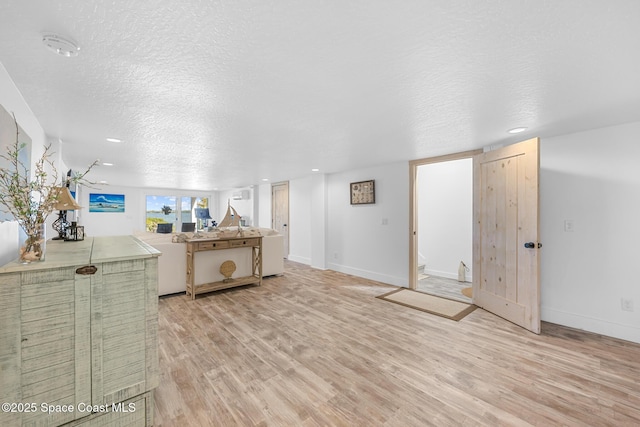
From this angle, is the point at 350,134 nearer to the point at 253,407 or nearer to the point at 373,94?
the point at 373,94

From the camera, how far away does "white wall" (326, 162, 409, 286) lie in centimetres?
445

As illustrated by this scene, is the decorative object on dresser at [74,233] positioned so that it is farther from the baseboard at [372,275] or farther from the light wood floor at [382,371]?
the baseboard at [372,275]

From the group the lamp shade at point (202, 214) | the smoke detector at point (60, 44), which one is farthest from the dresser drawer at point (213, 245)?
the lamp shade at point (202, 214)

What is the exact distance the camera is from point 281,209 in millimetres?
7211

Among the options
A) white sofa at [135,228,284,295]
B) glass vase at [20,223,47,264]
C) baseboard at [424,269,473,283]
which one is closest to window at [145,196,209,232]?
white sofa at [135,228,284,295]

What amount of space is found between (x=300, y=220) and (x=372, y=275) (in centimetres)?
250

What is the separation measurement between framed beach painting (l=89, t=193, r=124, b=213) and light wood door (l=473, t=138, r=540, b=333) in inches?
408

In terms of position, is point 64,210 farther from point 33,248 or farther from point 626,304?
point 626,304

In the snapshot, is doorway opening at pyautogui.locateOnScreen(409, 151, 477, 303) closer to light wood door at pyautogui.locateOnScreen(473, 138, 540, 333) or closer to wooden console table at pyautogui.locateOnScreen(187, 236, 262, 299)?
light wood door at pyautogui.locateOnScreen(473, 138, 540, 333)

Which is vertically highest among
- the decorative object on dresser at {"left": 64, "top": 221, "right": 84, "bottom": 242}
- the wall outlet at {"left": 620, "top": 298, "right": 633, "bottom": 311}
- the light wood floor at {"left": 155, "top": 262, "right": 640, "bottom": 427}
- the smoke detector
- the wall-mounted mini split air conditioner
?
the smoke detector

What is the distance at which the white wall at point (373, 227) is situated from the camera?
4.45m

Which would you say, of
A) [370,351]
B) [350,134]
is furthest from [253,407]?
[350,134]

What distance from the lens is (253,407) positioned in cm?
166

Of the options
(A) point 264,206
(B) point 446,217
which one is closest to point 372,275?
(B) point 446,217
